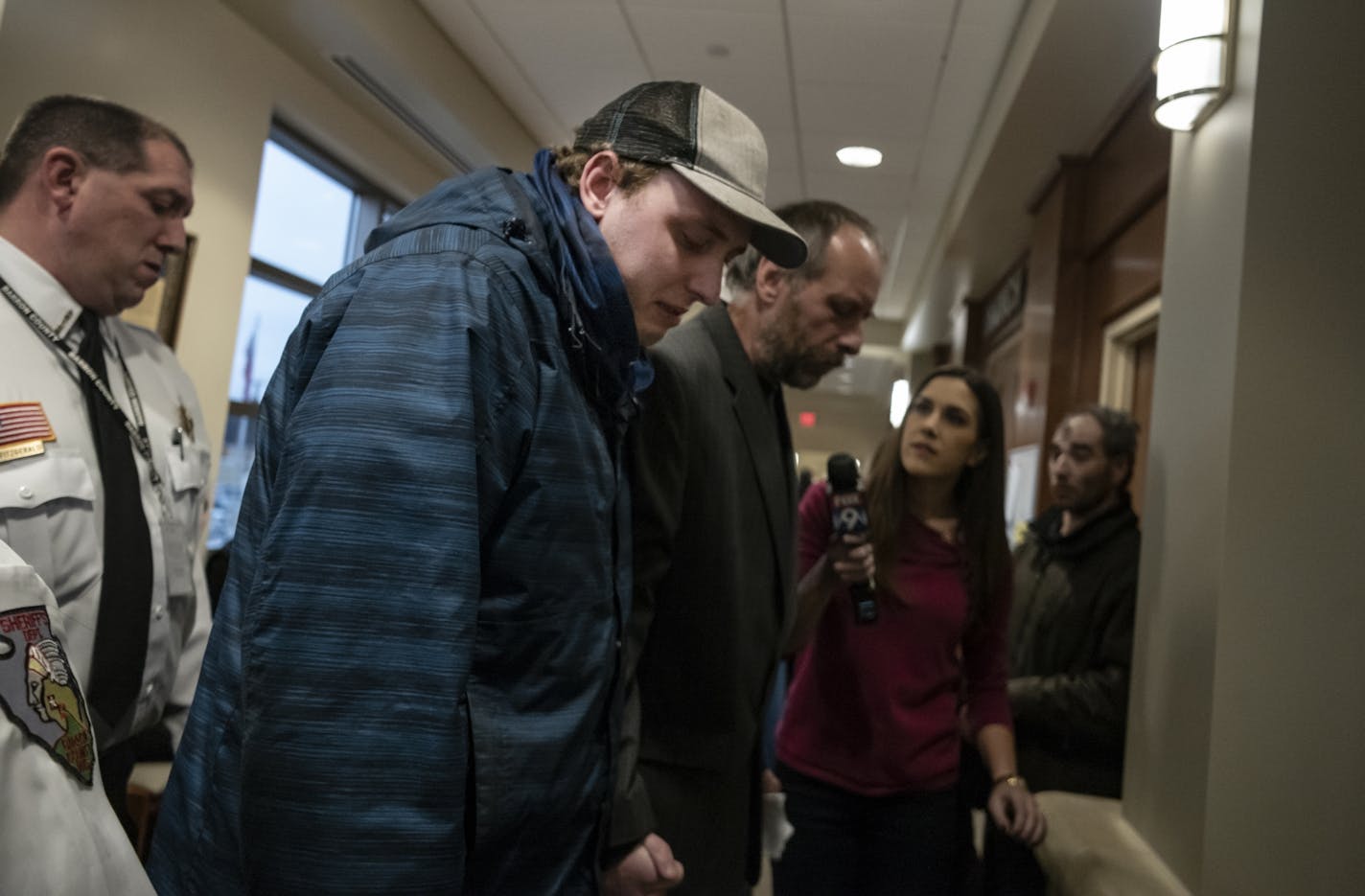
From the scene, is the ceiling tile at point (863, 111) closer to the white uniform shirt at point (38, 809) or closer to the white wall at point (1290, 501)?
the white wall at point (1290, 501)

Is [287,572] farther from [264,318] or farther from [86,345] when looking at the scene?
[264,318]

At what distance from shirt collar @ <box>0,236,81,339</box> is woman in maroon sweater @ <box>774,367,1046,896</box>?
1.30 m

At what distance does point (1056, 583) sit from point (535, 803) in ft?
5.63

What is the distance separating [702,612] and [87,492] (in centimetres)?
93

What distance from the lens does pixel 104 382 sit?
163 centimetres

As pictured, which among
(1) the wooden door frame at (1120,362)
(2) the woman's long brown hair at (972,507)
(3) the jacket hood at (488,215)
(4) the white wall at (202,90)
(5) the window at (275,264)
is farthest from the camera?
(5) the window at (275,264)

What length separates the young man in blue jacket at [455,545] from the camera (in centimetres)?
79

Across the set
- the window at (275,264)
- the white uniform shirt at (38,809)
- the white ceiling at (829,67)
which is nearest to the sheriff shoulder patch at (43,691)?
the white uniform shirt at (38,809)

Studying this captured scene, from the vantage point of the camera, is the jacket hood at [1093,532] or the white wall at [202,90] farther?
the white wall at [202,90]

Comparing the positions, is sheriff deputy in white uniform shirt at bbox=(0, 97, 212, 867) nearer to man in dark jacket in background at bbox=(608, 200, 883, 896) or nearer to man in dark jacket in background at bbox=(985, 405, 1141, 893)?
man in dark jacket in background at bbox=(608, 200, 883, 896)

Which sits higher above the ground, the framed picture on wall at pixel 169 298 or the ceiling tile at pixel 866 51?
the ceiling tile at pixel 866 51

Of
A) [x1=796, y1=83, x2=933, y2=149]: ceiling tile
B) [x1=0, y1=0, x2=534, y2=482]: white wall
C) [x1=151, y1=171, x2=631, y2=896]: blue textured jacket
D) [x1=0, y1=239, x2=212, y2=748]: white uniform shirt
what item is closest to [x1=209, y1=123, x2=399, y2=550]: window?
[x1=0, y1=0, x2=534, y2=482]: white wall

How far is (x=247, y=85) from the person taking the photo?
12.2 ft

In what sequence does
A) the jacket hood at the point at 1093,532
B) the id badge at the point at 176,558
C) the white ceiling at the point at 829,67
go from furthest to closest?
the white ceiling at the point at 829,67
the jacket hood at the point at 1093,532
the id badge at the point at 176,558
